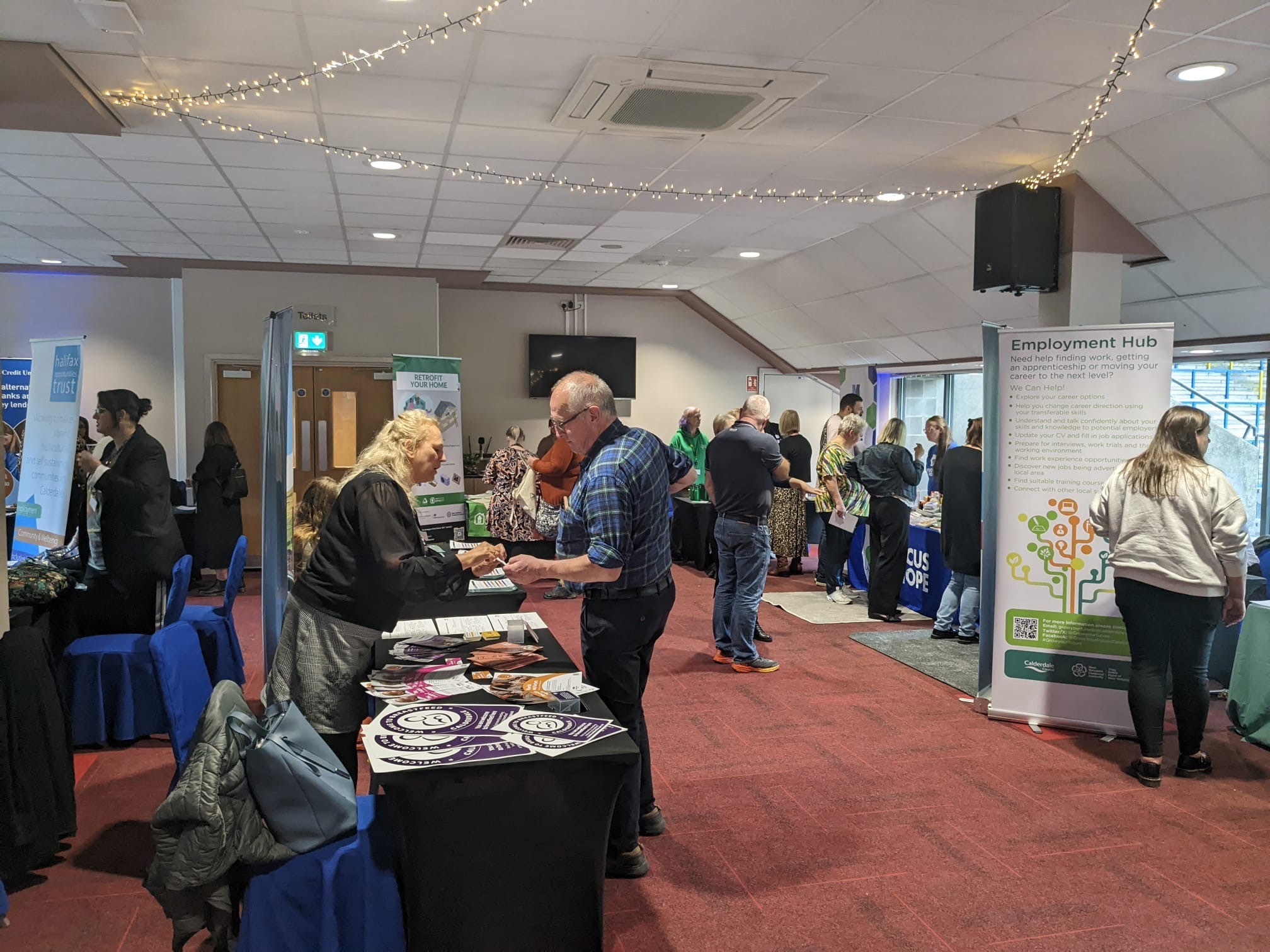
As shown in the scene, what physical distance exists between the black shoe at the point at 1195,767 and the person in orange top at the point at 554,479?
4084mm

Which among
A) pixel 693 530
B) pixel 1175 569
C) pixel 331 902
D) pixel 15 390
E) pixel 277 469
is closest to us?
pixel 331 902

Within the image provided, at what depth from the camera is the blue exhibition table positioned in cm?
646

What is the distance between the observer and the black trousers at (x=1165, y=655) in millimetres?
3633

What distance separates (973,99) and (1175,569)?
2.29 m

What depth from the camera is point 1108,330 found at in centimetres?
411

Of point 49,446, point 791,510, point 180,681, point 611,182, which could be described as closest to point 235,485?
point 49,446

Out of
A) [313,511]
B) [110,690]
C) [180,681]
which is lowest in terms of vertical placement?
[110,690]

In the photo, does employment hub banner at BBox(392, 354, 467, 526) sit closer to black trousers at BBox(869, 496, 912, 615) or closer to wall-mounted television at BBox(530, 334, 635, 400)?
black trousers at BBox(869, 496, 912, 615)

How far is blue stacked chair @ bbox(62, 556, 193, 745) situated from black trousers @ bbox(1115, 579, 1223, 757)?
4.03 meters

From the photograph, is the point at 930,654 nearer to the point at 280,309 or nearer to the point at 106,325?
the point at 280,309

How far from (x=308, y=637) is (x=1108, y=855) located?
2.75m

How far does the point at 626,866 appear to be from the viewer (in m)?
2.90

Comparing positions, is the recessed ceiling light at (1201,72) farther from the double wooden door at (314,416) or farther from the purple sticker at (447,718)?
the double wooden door at (314,416)

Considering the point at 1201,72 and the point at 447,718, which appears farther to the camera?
the point at 1201,72
